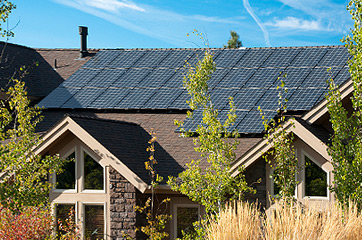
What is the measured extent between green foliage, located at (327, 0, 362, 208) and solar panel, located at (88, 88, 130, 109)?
11.8 metres

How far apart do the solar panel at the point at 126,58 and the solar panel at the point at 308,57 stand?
A: 7.14 metres

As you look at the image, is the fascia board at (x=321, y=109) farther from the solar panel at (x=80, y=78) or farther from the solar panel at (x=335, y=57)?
the solar panel at (x=80, y=78)

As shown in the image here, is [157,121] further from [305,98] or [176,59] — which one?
[305,98]

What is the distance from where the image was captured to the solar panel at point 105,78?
2530 cm

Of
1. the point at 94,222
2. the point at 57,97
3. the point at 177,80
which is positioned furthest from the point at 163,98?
the point at 94,222

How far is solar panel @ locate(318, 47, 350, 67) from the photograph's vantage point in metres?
23.2

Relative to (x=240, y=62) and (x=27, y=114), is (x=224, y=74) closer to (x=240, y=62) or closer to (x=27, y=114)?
(x=240, y=62)

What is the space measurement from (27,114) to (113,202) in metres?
3.76

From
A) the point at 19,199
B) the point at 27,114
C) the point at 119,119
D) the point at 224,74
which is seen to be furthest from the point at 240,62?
the point at 19,199

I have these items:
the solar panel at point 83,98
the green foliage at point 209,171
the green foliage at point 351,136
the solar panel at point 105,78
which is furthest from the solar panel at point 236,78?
the green foliage at point 351,136

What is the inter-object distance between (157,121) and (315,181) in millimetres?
7395

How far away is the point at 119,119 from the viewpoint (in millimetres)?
23266

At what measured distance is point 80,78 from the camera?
26.1m

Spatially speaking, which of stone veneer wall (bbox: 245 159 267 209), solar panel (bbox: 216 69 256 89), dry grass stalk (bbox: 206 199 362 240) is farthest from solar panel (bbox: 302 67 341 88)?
dry grass stalk (bbox: 206 199 362 240)
